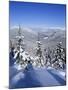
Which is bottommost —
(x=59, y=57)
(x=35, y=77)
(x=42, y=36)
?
(x=35, y=77)

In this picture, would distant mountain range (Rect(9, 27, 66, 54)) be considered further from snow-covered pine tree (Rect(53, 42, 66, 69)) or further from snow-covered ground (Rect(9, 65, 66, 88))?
snow-covered ground (Rect(9, 65, 66, 88))

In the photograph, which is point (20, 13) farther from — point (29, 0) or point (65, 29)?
point (65, 29)

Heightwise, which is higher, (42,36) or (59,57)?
(42,36)

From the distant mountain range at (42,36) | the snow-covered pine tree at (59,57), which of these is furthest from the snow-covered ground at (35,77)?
the distant mountain range at (42,36)

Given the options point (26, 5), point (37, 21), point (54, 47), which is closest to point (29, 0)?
point (26, 5)

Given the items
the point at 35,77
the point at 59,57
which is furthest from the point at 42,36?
the point at 35,77

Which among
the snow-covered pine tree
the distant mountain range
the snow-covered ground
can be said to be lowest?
the snow-covered ground

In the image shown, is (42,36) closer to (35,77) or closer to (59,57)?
(59,57)

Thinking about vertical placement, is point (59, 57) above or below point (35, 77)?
above

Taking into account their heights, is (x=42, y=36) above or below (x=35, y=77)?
above

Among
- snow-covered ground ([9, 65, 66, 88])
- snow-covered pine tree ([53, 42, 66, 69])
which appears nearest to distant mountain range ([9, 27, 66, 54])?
snow-covered pine tree ([53, 42, 66, 69])

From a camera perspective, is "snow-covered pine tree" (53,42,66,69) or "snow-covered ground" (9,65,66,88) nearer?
"snow-covered ground" (9,65,66,88)
